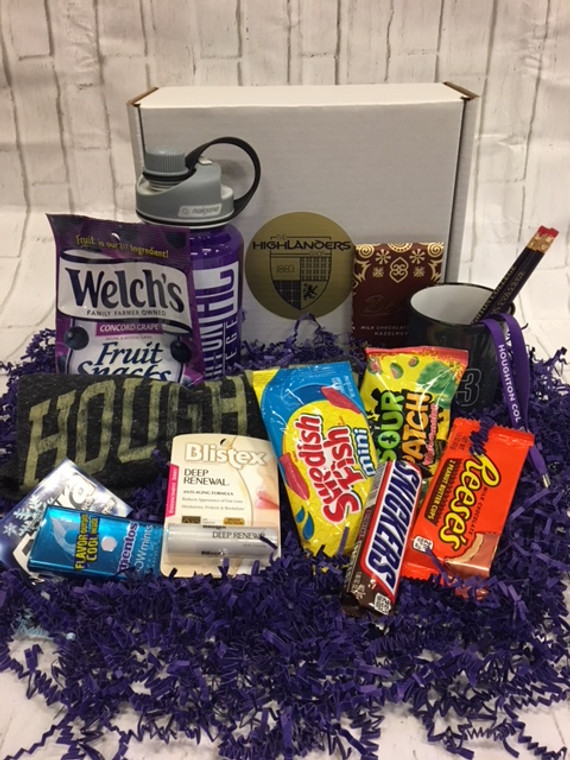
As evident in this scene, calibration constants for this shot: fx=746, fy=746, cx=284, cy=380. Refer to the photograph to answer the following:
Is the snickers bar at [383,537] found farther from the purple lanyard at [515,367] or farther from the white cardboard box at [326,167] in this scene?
the white cardboard box at [326,167]

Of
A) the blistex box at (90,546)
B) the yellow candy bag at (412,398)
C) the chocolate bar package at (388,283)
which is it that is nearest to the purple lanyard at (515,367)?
the yellow candy bag at (412,398)

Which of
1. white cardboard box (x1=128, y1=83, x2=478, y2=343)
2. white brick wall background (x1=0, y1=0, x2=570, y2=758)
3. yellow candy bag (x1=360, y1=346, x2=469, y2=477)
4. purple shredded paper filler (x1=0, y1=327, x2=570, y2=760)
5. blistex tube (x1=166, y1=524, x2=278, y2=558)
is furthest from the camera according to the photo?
white brick wall background (x1=0, y1=0, x2=570, y2=758)

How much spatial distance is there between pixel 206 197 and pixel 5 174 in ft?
2.01

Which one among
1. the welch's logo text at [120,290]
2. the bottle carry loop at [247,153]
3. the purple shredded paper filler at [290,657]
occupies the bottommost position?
the purple shredded paper filler at [290,657]

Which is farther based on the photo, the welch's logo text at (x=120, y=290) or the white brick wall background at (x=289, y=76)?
the white brick wall background at (x=289, y=76)

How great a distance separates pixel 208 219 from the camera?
2.71ft

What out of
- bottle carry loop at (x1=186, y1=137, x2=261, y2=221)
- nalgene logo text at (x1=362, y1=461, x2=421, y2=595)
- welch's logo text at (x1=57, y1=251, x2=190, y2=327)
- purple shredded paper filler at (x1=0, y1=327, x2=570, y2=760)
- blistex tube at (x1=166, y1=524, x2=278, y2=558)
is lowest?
purple shredded paper filler at (x1=0, y1=327, x2=570, y2=760)

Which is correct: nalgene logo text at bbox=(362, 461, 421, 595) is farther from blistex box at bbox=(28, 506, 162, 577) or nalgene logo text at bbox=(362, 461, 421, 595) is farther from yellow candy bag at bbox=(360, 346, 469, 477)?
blistex box at bbox=(28, 506, 162, 577)

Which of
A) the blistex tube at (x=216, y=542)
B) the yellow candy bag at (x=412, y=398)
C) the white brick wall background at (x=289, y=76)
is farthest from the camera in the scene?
the white brick wall background at (x=289, y=76)

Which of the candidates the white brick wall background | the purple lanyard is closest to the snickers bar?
the purple lanyard

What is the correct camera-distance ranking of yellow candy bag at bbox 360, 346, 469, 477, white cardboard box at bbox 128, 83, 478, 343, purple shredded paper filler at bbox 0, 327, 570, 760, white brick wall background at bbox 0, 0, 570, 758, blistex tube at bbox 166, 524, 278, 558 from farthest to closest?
white brick wall background at bbox 0, 0, 570, 758 < white cardboard box at bbox 128, 83, 478, 343 < yellow candy bag at bbox 360, 346, 469, 477 < blistex tube at bbox 166, 524, 278, 558 < purple shredded paper filler at bbox 0, 327, 570, 760

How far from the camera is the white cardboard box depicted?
875 millimetres

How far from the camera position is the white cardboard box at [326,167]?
2.87 feet

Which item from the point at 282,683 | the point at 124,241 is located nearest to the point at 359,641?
the point at 282,683
